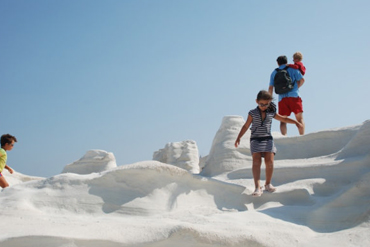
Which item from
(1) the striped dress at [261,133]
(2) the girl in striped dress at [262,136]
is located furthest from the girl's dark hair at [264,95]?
(1) the striped dress at [261,133]

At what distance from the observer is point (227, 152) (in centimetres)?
644

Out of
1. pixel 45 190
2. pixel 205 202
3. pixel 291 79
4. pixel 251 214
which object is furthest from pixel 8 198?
pixel 291 79

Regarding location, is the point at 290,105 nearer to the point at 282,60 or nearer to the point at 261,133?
the point at 282,60

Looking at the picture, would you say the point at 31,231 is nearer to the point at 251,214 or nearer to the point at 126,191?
the point at 126,191

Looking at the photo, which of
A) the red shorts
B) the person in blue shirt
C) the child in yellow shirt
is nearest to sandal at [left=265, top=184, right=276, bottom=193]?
the person in blue shirt

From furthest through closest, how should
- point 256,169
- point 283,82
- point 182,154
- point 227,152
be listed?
1. point 182,154
2. point 283,82
3. point 227,152
4. point 256,169

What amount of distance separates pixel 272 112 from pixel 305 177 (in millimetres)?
1084

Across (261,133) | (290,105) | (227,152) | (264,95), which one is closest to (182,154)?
(290,105)

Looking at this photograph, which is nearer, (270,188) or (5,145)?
(270,188)

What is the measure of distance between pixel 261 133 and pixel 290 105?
226 centimetres

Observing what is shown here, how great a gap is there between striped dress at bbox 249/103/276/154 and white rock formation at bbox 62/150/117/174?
711 cm

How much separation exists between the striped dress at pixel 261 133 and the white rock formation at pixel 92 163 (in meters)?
7.11

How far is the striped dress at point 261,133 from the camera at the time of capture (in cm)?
507

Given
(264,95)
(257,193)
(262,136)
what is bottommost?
(257,193)
